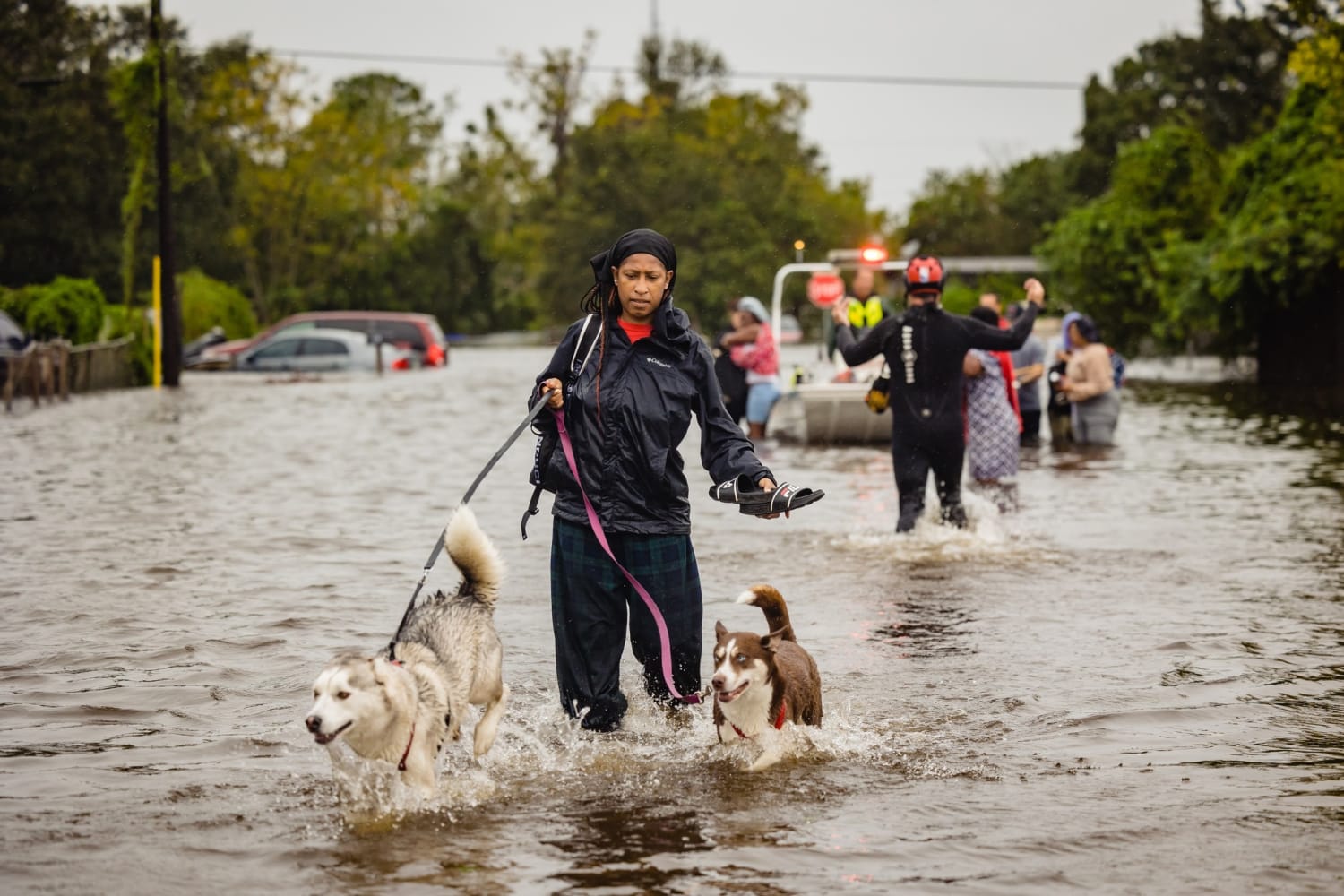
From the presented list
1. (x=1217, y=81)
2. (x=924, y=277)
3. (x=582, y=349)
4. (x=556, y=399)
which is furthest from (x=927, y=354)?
(x=1217, y=81)

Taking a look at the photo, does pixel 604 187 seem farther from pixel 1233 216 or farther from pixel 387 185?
pixel 1233 216

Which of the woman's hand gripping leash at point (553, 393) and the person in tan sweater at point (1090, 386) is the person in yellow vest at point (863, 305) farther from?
the woman's hand gripping leash at point (553, 393)

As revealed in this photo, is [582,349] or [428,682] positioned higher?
[582,349]

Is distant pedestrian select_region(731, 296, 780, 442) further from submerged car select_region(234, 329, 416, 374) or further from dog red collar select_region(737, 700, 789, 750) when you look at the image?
submerged car select_region(234, 329, 416, 374)

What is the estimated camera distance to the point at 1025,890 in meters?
5.12

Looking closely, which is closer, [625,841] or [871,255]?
[625,841]

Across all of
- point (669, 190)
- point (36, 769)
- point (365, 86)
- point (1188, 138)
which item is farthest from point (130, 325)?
point (365, 86)

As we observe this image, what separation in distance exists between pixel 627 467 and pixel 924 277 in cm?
550

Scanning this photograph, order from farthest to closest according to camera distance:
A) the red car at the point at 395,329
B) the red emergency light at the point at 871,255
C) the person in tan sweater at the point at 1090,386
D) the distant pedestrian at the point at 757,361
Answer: the red car at the point at 395,329, the distant pedestrian at the point at 757,361, the red emergency light at the point at 871,255, the person in tan sweater at the point at 1090,386

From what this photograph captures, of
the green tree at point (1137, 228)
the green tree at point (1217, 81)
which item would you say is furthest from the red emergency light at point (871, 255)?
the green tree at point (1217, 81)

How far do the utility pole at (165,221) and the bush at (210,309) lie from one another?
12289 millimetres

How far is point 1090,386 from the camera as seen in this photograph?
2053 centimetres

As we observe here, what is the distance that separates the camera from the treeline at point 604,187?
3812cm

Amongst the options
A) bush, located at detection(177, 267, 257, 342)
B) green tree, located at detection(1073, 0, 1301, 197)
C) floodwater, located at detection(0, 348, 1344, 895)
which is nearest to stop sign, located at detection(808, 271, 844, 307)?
floodwater, located at detection(0, 348, 1344, 895)
